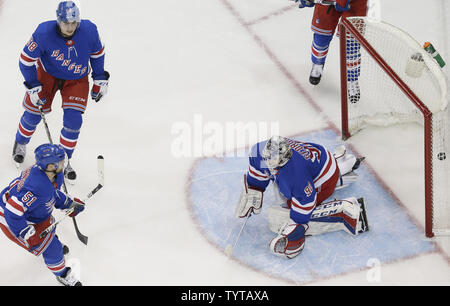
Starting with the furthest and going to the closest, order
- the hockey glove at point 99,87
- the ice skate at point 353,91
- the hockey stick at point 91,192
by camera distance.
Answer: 1. the ice skate at point 353,91
2. the hockey glove at point 99,87
3. the hockey stick at point 91,192

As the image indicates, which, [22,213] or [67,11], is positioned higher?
[67,11]

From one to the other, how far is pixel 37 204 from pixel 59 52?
0.99 meters

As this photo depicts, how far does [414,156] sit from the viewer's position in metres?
5.14

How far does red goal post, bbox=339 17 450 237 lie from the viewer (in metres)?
4.54

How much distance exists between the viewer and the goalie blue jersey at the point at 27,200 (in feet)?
12.9

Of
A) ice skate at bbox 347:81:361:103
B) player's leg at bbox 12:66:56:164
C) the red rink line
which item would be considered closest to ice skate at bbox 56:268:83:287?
player's leg at bbox 12:66:56:164

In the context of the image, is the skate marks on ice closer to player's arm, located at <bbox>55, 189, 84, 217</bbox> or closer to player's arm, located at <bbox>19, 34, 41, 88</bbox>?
player's arm, located at <bbox>55, 189, 84, 217</bbox>

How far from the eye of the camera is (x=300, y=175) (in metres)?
4.30

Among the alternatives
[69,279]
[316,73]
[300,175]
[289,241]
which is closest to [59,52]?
[69,279]

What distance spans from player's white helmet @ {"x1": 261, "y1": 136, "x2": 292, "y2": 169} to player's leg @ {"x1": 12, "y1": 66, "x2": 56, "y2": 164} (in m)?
1.39

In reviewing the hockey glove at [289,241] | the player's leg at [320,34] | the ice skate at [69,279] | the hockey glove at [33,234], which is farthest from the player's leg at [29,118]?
the player's leg at [320,34]

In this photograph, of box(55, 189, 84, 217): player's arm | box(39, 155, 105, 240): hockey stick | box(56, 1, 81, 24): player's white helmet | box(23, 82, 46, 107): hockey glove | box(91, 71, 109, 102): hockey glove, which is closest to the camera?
box(39, 155, 105, 240): hockey stick

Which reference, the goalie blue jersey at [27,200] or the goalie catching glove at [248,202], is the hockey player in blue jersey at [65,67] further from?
the goalie catching glove at [248,202]

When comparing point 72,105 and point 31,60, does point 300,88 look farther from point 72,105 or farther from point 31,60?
point 31,60
